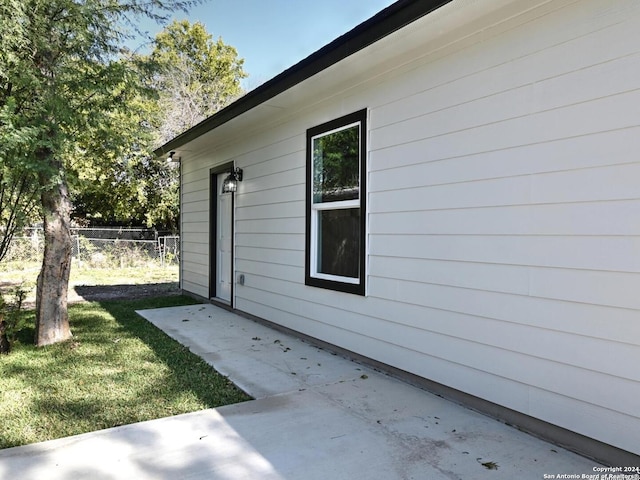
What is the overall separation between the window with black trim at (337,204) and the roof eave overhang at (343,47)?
58cm

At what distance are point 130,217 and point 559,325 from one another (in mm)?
18571

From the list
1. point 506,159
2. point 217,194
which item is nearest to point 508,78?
point 506,159

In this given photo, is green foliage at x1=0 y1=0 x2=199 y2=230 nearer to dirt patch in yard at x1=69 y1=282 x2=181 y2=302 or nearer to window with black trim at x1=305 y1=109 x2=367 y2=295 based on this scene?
window with black trim at x1=305 y1=109 x2=367 y2=295

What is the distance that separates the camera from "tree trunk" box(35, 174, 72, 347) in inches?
175

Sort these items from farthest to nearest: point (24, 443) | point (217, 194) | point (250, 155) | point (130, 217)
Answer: point (130, 217) < point (217, 194) < point (250, 155) < point (24, 443)

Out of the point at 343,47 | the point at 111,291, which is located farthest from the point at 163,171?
the point at 343,47

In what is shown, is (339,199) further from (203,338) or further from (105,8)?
(105,8)

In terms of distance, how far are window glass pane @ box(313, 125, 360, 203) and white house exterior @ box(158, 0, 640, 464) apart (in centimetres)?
10

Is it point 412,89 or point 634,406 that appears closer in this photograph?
point 634,406

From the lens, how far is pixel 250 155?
624 cm

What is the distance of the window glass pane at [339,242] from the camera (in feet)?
14.3

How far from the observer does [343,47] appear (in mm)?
3561

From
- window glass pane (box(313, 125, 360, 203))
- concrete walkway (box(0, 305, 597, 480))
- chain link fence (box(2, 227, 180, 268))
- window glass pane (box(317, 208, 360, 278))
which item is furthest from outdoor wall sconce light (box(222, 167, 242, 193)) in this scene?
chain link fence (box(2, 227, 180, 268))

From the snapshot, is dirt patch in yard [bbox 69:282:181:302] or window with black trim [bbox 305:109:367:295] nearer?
window with black trim [bbox 305:109:367:295]
